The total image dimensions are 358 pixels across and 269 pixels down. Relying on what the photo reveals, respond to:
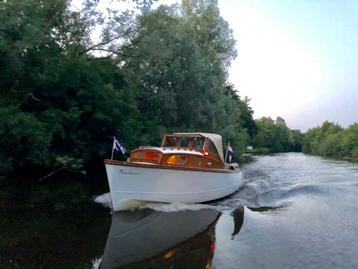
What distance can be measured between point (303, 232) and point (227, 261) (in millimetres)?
3156

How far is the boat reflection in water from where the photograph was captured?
6.46 meters

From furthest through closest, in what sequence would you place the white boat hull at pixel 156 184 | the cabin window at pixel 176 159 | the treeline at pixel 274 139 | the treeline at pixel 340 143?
the treeline at pixel 274 139 → the treeline at pixel 340 143 → the cabin window at pixel 176 159 → the white boat hull at pixel 156 184

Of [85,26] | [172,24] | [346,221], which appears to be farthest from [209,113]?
[346,221]

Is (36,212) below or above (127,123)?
below

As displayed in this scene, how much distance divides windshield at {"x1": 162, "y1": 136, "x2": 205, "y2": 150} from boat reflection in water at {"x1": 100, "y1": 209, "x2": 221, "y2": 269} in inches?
137

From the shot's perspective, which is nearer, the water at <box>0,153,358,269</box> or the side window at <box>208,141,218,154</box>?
the water at <box>0,153,358,269</box>

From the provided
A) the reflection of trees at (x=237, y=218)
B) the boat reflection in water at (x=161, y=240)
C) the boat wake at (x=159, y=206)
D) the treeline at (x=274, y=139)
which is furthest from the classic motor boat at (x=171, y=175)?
the treeline at (x=274, y=139)

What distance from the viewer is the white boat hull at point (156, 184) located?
1024 centimetres

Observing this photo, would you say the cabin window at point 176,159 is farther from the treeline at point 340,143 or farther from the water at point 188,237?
the treeline at point 340,143

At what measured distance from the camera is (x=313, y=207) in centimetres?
1212

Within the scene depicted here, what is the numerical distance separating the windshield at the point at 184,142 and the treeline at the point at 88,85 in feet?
7.37

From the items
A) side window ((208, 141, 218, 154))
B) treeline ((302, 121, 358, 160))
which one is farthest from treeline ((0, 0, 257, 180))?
treeline ((302, 121, 358, 160))

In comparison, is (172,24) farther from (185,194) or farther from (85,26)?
(185,194)

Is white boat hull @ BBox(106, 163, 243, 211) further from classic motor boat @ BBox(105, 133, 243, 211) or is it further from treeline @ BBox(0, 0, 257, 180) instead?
treeline @ BBox(0, 0, 257, 180)
